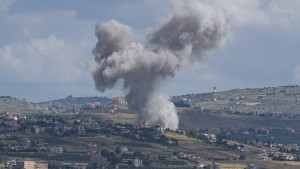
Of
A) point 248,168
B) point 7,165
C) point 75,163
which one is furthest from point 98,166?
point 248,168

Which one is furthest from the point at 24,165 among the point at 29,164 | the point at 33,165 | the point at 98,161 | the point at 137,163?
the point at 137,163

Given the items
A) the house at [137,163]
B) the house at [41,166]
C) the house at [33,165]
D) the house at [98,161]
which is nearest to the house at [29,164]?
the house at [33,165]

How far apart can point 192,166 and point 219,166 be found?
579 centimetres

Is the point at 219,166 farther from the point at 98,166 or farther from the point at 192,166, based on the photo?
the point at 98,166

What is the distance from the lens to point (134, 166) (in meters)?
194

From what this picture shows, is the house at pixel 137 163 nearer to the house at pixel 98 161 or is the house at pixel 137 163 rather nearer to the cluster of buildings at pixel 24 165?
the house at pixel 98 161

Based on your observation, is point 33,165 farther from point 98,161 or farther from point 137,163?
point 137,163

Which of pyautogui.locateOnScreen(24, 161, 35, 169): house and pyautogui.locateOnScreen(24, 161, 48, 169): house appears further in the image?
pyautogui.locateOnScreen(24, 161, 35, 169): house

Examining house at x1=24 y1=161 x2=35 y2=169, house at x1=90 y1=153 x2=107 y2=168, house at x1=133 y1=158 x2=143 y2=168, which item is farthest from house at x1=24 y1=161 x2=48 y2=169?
house at x1=133 y1=158 x2=143 y2=168

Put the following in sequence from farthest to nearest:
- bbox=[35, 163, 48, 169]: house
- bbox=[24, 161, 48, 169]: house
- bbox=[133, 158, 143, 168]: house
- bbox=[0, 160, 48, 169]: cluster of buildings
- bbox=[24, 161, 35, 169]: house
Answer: bbox=[133, 158, 143, 168]: house, bbox=[24, 161, 35, 169]: house, bbox=[35, 163, 48, 169]: house, bbox=[0, 160, 48, 169]: cluster of buildings, bbox=[24, 161, 48, 169]: house

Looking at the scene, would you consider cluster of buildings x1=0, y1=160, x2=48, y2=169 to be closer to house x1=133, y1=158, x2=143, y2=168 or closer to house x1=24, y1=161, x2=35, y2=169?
house x1=24, y1=161, x2=35, y2=169

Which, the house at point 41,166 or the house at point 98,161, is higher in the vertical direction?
the house at point 98,161

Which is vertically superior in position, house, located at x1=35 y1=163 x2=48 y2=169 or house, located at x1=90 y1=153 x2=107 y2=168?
house, located at x1=90 y1=153 x2=107 y2=168

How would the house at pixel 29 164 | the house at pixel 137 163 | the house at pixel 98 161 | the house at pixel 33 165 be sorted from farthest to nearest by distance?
the house at pixel 137 163 → the house at pixel 98 161 → the house at pixel 29 164 → the house at pixel 33 165
